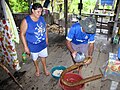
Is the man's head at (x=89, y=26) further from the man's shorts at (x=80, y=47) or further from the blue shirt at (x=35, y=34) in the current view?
the blue shirt at (x=35, y=34)

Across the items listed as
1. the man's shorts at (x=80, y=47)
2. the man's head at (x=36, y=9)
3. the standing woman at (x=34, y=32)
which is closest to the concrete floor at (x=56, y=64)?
the standing woman at (x=34, y=32)

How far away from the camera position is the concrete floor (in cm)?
290


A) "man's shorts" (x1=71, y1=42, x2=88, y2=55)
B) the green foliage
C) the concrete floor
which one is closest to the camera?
"man's shorts" (x1=71, y1=42, x2=88, y2=55)

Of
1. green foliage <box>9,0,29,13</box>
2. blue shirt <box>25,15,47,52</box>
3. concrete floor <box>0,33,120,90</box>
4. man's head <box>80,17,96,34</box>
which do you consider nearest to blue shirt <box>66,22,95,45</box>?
man's head <box>80,17,96,34</box>

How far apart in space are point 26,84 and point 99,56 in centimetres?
211

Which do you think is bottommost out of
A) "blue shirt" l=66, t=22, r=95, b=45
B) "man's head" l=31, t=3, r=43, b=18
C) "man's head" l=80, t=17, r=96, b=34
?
"blue shirt" l=66, t=22, r=95, b=45

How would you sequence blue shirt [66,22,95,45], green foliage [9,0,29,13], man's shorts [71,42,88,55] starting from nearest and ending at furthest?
blue shirt [66,22,95,45]
man's shorts [71,42,88,55]
green foliage [9,0,29,13]

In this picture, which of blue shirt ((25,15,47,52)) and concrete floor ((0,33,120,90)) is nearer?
blue shirt ((25,15,47,52))

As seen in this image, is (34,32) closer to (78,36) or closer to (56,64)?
(78,36)

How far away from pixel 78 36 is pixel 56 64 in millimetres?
1334

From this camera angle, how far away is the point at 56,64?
3635 mm

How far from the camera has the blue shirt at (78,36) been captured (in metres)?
2.43

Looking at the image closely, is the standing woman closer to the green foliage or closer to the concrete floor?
the concrete floor

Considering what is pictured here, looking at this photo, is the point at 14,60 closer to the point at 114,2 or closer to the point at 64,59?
the point at 64,59
